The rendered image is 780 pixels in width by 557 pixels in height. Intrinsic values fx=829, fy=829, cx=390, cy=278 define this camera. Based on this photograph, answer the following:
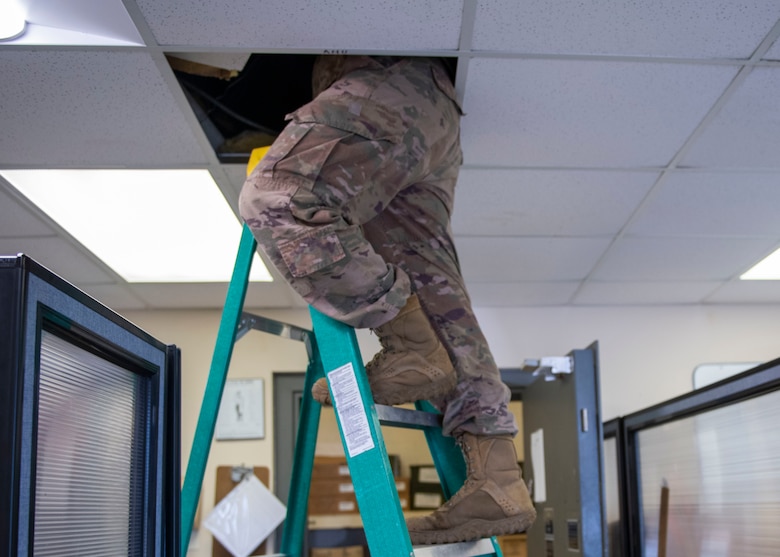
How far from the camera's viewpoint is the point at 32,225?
2875 mm

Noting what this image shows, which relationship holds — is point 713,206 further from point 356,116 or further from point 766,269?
point 356,116

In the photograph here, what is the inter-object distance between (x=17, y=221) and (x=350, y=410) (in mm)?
1997

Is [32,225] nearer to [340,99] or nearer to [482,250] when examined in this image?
[482,250]

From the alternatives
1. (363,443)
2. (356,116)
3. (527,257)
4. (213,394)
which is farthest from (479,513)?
(527,257)

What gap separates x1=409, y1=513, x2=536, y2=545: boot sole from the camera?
1.46 m

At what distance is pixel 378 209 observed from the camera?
1421mm

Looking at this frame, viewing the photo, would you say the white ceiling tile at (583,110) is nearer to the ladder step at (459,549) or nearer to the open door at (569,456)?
the open door at (569,456)

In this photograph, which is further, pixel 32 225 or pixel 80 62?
pixel 32 225

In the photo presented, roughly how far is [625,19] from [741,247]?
5.83 feet

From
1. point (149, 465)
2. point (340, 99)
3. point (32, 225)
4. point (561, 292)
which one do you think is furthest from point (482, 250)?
point (149, 465)

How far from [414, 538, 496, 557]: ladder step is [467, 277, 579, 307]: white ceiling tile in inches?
84.8

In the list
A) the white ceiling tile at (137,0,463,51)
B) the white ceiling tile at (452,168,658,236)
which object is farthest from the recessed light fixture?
the white ceiling tile at (452,168,658,236)

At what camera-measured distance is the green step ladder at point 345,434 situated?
126cm

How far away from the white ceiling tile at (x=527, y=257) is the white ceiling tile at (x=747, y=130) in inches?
30.0
